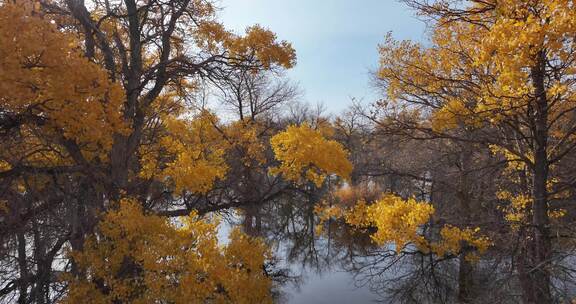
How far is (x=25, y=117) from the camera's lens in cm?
510

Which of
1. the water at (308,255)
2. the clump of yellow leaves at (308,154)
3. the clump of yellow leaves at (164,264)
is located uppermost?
the clump of yellow leaves at (308,154)

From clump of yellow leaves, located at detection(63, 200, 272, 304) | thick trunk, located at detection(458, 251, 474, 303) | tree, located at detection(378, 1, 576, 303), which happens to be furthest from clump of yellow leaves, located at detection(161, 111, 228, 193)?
thick trunk, located at detection(458, 251, 474, 303)

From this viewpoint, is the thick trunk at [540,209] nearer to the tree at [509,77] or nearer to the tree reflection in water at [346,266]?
the tree at [509,77]

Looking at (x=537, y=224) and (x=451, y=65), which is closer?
(x=537, y=224)

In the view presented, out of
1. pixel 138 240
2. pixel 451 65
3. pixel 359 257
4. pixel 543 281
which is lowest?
pixel 359 257

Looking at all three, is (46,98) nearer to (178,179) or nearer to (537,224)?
(178,179)

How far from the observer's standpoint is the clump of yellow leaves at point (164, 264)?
536 cm

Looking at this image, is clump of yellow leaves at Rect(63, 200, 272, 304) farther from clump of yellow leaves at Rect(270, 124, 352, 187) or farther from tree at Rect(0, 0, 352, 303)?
clump of yellow leaves at Rect(270, 124, 352, 187)

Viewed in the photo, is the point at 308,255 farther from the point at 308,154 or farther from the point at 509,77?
the point at 509,77

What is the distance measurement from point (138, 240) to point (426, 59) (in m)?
6.00

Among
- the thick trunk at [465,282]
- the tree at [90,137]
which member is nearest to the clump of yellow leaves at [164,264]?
the tree at [90,137]

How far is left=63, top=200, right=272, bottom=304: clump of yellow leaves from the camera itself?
5.36m

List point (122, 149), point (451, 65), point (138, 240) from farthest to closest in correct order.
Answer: point (122, 149)
point (451, 65)
point (138, 240)

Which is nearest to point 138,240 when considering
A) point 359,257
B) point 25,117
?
point 25,117
